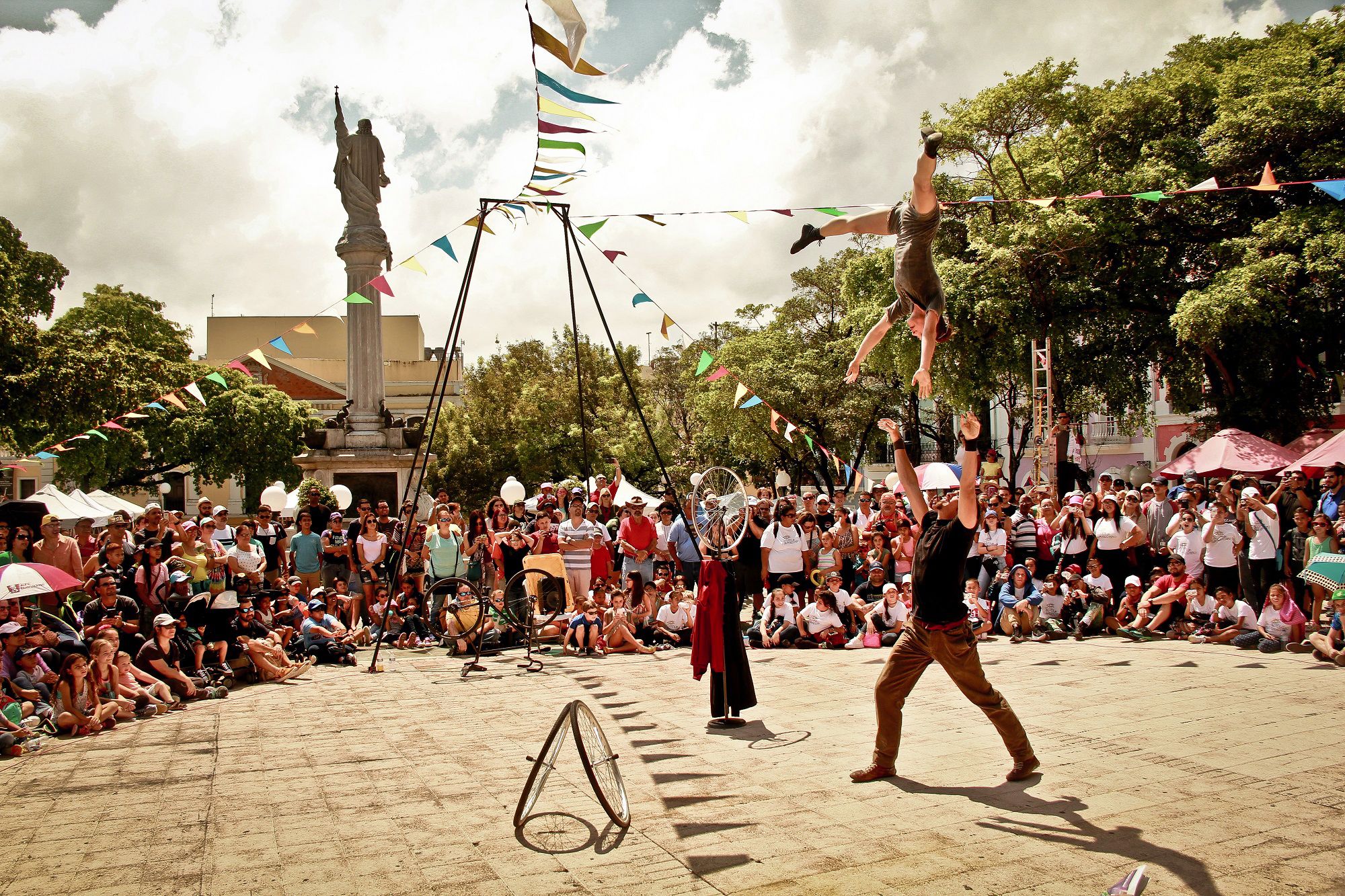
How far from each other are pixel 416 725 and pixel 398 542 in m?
4.70

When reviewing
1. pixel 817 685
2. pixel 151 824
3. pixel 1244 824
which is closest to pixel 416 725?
pixel 151 824

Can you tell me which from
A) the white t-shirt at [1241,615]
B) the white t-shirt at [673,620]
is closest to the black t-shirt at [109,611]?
the white t-shirt at [673,620]

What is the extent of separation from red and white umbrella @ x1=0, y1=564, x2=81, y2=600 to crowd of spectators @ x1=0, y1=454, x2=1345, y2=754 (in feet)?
0.77

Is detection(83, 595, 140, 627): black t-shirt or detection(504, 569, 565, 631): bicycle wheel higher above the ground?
detection(83, 595, 140, 627): black t-shirt

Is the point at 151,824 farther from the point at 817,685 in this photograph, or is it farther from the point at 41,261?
the point at 41,261

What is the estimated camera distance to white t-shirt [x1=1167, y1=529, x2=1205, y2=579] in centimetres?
985

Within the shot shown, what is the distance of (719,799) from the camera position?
470 centimetres

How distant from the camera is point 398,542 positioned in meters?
11.0

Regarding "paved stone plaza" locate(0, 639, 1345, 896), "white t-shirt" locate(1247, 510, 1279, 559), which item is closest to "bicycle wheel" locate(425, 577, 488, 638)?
"paved stone plaza" locate(0, 639, 1345, 896)

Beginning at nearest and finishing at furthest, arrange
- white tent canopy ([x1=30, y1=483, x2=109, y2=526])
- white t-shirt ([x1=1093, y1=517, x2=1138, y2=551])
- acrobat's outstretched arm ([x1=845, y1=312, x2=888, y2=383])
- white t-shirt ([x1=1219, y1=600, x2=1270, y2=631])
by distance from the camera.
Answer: acrobat's outstretched arm ([x1=845, y1=312, x2=888, y2=383]), white t-shirt ([x1=1219, y1=600, x2=1270, y2=631]), white t-shirt ([x1=1093, y1=517, x2=1138, y2=551]), white tent canopy ([x1=30, y1=483, x2=109, y2=526])

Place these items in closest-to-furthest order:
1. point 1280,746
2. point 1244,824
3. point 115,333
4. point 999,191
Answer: point 1244,824
point 1280,746
point 999,191
point 115,333

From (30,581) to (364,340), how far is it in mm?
12778

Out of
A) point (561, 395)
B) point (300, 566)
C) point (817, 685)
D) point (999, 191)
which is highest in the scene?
point (999, 191)

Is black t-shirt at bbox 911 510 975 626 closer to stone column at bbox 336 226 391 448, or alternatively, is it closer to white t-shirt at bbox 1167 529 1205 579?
white t-shirt at bbox 1167 529 1205 579
